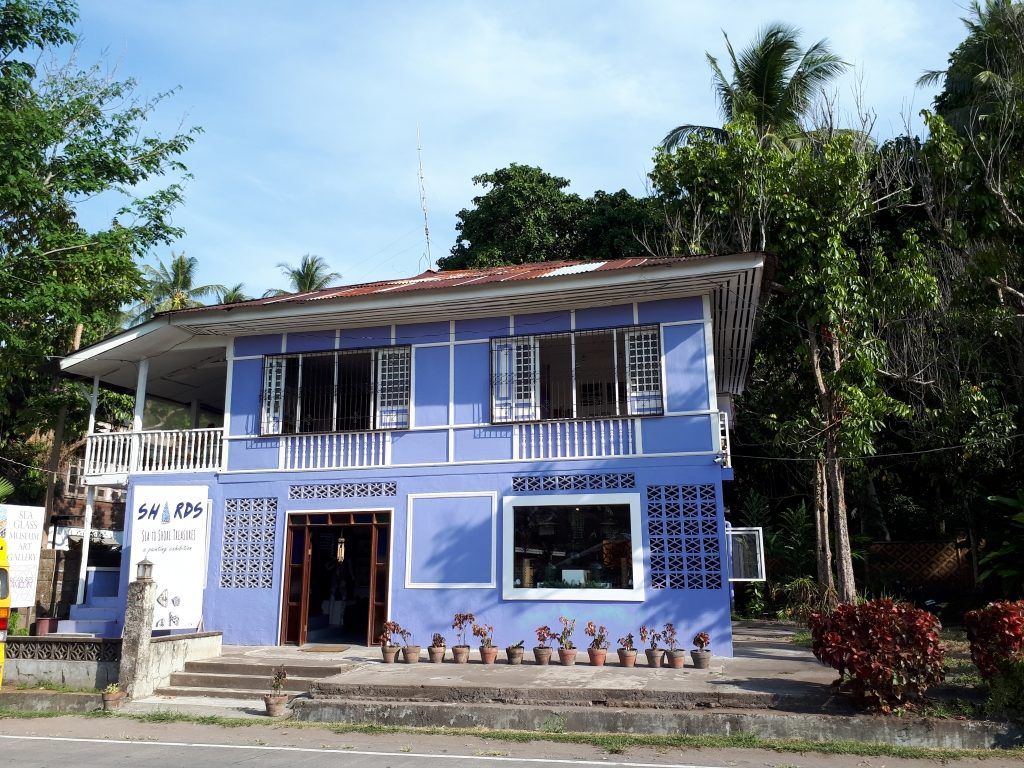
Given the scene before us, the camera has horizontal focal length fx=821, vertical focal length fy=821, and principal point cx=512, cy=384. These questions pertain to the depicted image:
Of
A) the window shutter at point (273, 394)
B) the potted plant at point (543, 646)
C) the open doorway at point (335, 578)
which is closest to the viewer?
the potted plant at point (543, 646)

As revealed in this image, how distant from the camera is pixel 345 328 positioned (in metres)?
14.4

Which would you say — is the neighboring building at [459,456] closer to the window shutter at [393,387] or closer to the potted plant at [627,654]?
the window shutter at [393,387]

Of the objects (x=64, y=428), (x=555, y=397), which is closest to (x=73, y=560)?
(x=64, y=428)

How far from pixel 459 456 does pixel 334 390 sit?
8.68 feet

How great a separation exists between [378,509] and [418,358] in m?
2.60

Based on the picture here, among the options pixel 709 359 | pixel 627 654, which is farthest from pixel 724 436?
pixel 627 654

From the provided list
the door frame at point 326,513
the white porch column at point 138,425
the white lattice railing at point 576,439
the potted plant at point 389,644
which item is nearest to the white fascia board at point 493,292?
the white porch column at point 138,425

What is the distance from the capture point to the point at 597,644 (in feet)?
37.8

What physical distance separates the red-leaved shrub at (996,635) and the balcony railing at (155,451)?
11625 mm

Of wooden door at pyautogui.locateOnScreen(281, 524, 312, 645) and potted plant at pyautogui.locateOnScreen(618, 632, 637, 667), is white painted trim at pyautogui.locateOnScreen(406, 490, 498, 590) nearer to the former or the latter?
wooden door at pyautogui.locateOnScreen(281, 524, 312, 645)

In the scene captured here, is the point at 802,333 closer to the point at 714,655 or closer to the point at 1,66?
the point at 714,655

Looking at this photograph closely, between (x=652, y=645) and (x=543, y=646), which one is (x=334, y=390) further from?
(x=652, y=645)

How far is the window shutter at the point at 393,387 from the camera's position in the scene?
45.4 feet

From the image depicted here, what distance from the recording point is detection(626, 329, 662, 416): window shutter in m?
12.7
